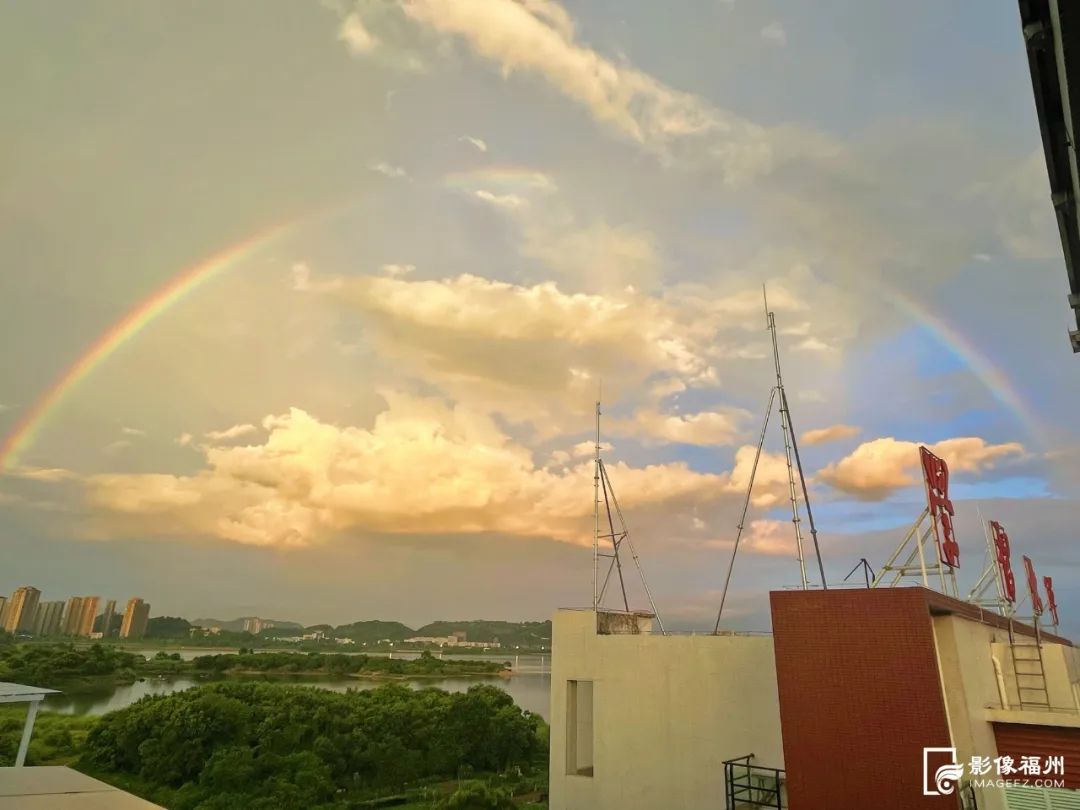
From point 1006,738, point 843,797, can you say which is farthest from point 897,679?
point 1006,738

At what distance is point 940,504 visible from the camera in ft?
49.5

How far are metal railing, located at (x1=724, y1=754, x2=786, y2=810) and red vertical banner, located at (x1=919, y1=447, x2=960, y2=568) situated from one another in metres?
6.32

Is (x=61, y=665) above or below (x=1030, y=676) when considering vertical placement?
below

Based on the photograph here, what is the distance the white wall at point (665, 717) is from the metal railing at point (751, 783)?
0.26 m

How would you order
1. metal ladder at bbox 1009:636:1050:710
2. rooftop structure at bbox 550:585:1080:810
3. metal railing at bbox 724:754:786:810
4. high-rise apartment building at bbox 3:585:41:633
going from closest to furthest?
rooftop structure at bbox 550:585:1080:810 < metal railing at bbox 724:754:786:810 < metal ladder at bbox 1009:636:1050:710 < high-rise apartment building at bbox 3:585:41:633

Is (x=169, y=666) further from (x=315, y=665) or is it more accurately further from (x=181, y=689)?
(x=181, y=689)

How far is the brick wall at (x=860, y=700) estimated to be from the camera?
10250mm

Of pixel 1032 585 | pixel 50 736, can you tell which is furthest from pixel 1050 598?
pixel 50 736

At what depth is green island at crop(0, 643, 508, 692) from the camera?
62.8 meters

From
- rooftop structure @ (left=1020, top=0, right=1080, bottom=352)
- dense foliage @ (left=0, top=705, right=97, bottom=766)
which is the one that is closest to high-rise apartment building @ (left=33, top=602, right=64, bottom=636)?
dense foliage @ (left=0, top=705, right=97, bottom=766)

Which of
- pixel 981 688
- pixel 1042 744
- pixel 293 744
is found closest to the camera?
pixel 1042 744

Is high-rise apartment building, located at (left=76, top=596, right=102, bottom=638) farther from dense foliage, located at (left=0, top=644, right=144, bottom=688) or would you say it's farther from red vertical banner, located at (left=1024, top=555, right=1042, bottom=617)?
red vertical banner, located at (left=1024, top=555, right=1042, bottom=617)

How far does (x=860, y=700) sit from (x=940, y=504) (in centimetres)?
661

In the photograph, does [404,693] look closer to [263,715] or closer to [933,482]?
[263,715]
